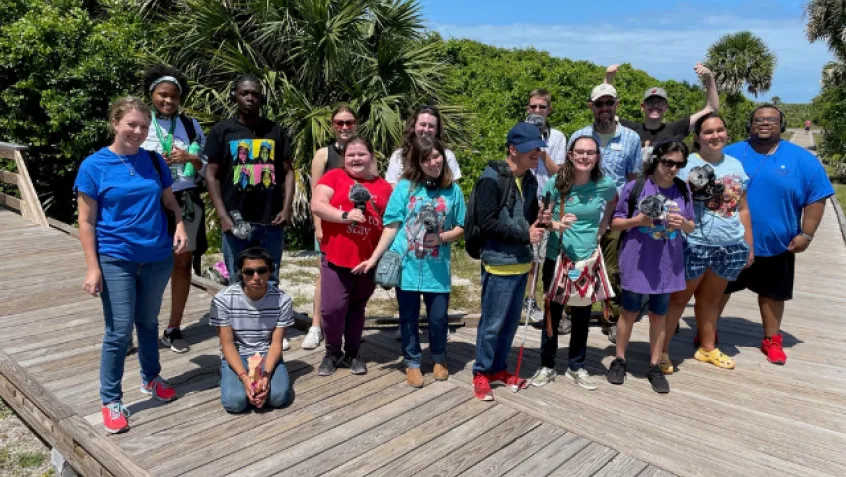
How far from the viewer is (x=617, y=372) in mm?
4012

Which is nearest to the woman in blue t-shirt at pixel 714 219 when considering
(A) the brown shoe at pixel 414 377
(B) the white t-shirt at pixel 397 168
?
(B) the white t-shirt at pixel 397 168

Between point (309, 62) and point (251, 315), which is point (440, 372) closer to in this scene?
point (251, 315)

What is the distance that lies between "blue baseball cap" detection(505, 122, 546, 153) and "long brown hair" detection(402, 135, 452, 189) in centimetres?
47

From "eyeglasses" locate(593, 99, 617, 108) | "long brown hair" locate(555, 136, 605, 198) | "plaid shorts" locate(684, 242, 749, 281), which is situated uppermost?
"eyeglasses" locate(593, 99, 617, 108)

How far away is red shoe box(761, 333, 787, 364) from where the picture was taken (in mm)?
4523

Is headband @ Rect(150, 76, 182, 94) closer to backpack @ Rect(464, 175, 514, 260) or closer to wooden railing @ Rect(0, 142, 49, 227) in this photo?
backpack @ Rect(464, 175, 514, 260)

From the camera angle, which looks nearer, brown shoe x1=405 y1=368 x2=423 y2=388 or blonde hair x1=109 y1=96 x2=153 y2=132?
blonde hair x1=109 y1=96 x2=153 y2=132

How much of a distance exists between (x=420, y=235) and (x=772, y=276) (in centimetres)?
282

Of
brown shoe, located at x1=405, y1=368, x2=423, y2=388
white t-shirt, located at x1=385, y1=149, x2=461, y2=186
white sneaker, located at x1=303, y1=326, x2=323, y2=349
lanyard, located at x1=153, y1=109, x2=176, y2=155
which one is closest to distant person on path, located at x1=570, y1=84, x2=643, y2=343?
white t-shirt, located at x1=385, y1=149, x2=461, y2=186

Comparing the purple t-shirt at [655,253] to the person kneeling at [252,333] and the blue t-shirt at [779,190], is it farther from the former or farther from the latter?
the person kneeling at [252,333]

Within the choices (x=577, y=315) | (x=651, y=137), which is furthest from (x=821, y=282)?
(x=577, y=315)

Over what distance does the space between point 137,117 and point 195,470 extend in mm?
1790

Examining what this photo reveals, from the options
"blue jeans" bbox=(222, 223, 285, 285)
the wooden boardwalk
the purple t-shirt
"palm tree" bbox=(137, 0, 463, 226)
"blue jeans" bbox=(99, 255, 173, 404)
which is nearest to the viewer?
the wooden boardwalk

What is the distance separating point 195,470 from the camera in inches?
112
